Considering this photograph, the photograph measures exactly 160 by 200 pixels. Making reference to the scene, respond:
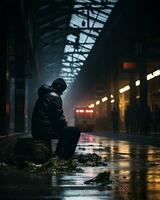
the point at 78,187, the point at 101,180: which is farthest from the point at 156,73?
the point at 78,187

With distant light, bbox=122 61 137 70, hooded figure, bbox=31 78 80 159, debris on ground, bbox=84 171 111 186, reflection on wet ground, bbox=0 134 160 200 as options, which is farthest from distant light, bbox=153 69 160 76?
debris on ground, bbox=84 171 111 186

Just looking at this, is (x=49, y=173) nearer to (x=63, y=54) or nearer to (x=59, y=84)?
(x=59, y=84)

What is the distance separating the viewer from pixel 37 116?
10.6 meters

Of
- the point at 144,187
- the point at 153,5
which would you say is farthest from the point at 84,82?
the point at 144,187

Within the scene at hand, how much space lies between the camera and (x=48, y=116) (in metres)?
10.5

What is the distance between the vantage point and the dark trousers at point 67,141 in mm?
10562

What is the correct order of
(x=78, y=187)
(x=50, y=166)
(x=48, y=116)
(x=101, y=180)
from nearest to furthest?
(x=78, y=187) < (x=101, y=180) < (x=50, y=166) < (x=48, y=116)

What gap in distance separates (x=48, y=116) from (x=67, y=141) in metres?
0.60

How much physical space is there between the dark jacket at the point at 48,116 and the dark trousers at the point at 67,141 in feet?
0.36

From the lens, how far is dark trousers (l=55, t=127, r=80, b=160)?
10562 millimetres

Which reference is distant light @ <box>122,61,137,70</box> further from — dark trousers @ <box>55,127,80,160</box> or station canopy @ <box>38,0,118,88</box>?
dark trousers @ <box>55,127,80,160</box>

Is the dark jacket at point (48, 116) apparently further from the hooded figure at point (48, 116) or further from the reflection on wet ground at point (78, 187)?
the reflection on wet ground at point (78, 187)

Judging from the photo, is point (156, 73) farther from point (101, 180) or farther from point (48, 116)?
point (101, 180)

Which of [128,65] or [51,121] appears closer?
[51,121]
